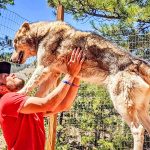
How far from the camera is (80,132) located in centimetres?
776

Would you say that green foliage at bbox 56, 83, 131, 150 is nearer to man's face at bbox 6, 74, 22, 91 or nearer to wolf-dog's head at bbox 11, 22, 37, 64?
wolf-dog's head at bbox 11, 22, 37, 64

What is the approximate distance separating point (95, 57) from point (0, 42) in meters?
2.54

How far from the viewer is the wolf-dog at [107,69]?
16.8 feet

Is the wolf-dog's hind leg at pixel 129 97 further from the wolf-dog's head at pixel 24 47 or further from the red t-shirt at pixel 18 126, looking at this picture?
the red t-shirt at pixel 18 126

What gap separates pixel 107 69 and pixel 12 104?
212 cm

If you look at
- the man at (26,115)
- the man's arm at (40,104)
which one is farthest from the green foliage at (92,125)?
the man's arm at (40,104)

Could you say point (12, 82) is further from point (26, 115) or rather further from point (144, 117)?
point (144, 117)

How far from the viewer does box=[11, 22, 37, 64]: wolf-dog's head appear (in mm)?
6195

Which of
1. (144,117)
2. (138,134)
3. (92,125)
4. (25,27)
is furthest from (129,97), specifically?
(92,125)

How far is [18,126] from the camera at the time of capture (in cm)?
351

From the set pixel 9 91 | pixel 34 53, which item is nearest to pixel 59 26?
pixel 34 53

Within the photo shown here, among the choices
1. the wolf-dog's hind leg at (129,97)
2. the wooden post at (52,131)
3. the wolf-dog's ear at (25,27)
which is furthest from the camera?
the wooden post at (52,131)

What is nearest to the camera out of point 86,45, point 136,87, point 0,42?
point 136,87

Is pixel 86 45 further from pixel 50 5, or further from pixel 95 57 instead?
pixel 50 5
